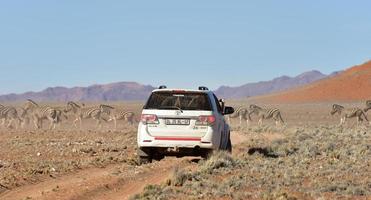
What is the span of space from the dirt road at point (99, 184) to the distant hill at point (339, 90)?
104493mm

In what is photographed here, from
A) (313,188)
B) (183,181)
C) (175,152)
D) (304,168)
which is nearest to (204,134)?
(175,152)

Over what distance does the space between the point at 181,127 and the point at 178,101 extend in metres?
0.75

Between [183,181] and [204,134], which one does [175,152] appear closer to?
[204,134]

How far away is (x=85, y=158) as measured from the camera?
20797 mm

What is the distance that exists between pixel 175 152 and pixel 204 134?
0.81 metres

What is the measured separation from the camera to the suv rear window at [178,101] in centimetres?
1803

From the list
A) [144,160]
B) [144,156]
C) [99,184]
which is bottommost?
[99,184]

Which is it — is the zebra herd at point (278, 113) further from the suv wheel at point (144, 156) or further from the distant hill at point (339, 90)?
the distant hill at point (339, 90)

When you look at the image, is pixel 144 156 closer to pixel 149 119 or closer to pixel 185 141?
pixel 149 119

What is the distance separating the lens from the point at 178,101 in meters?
18.2

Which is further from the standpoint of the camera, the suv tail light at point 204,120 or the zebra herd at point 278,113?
the zebra herd at point 278,113

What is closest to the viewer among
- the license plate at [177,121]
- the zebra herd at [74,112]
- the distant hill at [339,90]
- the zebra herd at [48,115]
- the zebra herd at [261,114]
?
the license plate at [177,121]

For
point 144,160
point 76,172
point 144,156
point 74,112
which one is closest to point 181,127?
point 144,156

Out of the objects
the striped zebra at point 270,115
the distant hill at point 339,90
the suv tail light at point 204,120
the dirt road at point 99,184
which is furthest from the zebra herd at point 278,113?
the distant hill at point 339,90
